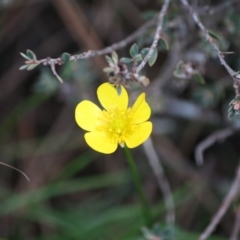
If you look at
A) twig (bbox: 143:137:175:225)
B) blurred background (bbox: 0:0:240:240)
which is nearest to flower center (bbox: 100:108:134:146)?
blurred background (bbox: 0:0:240:240)

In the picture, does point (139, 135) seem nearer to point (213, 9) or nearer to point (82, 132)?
point (213, 9)

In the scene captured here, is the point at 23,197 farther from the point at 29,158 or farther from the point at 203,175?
the point at 203,175

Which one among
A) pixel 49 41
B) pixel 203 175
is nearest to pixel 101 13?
pixel 49 41

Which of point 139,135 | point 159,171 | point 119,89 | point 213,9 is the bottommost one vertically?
point 159,171

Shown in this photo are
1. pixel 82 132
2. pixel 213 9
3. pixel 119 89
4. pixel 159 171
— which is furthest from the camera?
pixel 82 132

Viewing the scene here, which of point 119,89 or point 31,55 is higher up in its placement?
point 31,55

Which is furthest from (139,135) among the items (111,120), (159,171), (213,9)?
(159,171)

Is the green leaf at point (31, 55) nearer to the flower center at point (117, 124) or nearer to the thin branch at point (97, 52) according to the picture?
the thin branch at point (97, 52)

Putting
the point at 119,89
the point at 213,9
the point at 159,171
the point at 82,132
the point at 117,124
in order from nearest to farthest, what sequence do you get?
the point at 119,89
the point at 117,124
the point at 213,9
the point at 159,171
the point at 82,132
